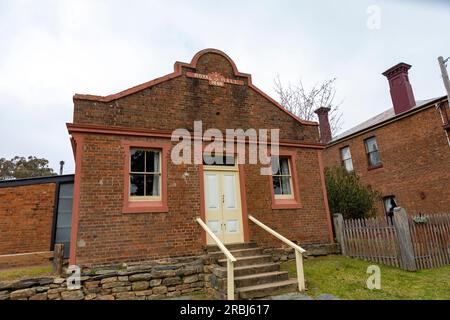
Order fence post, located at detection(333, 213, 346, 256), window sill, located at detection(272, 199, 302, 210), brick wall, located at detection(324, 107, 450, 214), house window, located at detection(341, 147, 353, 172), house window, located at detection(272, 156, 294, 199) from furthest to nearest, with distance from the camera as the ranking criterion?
house window, located at detection(341, 147, 353, 172), brick wall, located at detection(324, 107, 450, 214), fence post, located at detection(333, 213, 346, 256), house window, located at detection(272, 156, 294, 199), window sill, located at detection(272, 199, 302, 210)

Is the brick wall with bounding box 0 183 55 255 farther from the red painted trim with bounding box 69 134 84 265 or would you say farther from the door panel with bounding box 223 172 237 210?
the door panel with bounding box 223 172 237 210

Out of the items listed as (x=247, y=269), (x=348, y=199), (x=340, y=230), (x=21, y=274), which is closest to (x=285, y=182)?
(x=340, y=230)

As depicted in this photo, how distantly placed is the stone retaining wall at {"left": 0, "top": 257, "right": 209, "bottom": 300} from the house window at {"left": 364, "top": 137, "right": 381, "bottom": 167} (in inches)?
548

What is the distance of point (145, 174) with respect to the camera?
809cm

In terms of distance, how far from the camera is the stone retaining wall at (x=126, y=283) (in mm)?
6211

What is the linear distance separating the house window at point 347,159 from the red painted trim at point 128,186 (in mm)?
14592

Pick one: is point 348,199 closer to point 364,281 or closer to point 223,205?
point 364,281

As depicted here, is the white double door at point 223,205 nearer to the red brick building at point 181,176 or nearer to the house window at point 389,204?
the red brick building at point 181,176

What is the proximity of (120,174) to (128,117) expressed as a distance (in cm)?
173

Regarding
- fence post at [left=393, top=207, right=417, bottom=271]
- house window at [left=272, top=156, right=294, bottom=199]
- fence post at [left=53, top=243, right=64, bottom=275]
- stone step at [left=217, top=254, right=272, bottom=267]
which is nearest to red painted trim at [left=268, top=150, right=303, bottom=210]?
house window at [left=272, top=156, right=294, bottom=199]

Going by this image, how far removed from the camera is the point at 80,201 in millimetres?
7078

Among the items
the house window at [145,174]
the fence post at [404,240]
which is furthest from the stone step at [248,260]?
the fence post at [404,240]

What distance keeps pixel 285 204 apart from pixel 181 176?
3.75 m

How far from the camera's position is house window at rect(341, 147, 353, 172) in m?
18.8
